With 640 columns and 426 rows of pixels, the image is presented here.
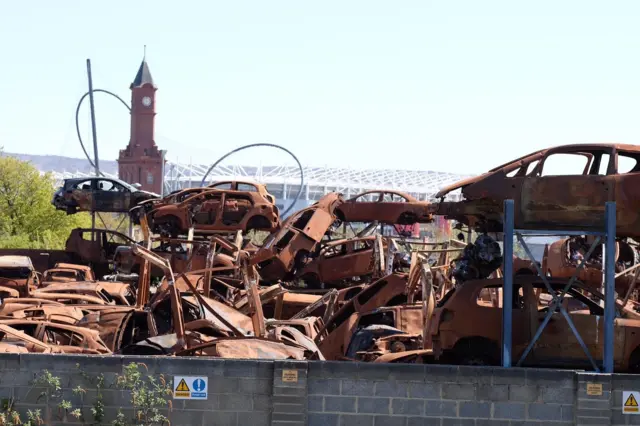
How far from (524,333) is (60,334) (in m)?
6.14

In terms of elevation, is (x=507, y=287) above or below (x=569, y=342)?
above

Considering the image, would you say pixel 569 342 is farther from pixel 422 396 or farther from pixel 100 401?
pixel 100 401

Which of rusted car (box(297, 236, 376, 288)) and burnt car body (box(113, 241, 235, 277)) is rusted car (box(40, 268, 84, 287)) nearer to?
burnt car body (box(113, 241, 235, 277))

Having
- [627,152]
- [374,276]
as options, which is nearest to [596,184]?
[627,152]

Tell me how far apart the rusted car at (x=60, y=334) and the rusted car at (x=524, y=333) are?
4.42 meters

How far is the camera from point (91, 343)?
15.9 metres

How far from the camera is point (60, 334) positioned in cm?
1630

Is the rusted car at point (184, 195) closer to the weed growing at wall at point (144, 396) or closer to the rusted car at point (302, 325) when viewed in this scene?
the rusted car at point (302, 325)

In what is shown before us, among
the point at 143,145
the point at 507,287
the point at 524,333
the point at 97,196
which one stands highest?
the point at 143,145

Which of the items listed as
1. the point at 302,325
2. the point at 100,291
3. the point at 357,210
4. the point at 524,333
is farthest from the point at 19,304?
the point at 357,210

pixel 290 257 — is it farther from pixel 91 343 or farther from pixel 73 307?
pixel 91 343

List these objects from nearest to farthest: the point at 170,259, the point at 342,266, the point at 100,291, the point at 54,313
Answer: the point at 54,313 < the point at 100,291 < the point at 342,266 < the point at 170,259

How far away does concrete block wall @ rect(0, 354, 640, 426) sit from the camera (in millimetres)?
12320

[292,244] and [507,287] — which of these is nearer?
[507,287]
